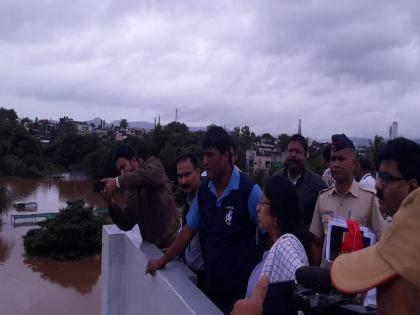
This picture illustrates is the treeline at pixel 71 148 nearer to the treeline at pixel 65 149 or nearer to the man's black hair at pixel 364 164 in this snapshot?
the treeline at pixel 65 149

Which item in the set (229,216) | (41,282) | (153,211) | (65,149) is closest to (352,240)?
(229,216)

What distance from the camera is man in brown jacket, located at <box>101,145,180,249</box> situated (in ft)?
9.65

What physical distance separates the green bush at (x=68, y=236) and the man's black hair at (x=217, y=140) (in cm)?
1890

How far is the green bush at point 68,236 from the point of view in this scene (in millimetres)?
20016

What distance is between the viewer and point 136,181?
9.24 feet

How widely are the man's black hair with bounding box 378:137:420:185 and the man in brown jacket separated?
162 cm

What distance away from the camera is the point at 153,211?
3.02 meters

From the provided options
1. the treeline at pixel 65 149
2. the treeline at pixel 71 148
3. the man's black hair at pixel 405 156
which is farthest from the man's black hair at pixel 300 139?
the treeline at pixel 65 149

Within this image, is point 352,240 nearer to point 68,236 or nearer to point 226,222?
point 226,222

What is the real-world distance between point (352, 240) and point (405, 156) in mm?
503

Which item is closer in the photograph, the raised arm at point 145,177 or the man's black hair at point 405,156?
the man's black hair at point 405,156

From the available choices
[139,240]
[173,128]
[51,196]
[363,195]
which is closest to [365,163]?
[363,195]

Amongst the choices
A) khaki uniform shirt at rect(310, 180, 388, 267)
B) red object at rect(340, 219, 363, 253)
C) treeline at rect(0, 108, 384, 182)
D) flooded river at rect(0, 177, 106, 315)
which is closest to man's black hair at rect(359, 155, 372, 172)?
khaki uniform shirt at rect(310, 180, 388, 267)

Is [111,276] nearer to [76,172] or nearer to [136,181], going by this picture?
[136,181]
